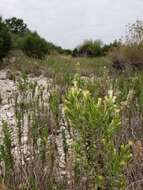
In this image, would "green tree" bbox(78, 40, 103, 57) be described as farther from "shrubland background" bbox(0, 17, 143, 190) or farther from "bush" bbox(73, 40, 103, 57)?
"shrubland background" bbox(0, 17, 143, 190)

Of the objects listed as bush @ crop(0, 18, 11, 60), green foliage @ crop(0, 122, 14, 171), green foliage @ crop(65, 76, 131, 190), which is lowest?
green foliage @ crop(0, 122, 14, 171)

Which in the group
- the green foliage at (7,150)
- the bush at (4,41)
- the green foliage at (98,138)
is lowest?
the green foliage at (7,150)

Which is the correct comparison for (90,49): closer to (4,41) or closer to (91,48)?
(91,48)

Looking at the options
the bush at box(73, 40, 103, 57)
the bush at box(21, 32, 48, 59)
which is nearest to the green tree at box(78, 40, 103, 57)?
the bush at box(73, 40, 103, 57)

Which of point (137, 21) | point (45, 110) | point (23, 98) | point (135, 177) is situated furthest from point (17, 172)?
point (137, 21)

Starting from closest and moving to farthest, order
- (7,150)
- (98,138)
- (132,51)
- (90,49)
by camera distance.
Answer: (98,138) < (7,150) < (132,51) < (90,49)

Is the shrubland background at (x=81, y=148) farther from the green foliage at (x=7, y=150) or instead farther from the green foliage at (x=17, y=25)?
the green foliage at (x=17, y=25)

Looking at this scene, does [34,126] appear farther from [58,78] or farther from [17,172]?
[58,78]

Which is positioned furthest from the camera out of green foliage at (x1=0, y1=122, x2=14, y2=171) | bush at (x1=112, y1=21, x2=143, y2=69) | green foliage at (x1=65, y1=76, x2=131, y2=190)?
bush at (x1=112, y1=21, x2=143, y2=69)

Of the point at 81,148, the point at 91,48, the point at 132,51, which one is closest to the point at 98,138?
the point at 81,148

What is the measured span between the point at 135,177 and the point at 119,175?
1236 millimetres

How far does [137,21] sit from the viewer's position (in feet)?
60.5

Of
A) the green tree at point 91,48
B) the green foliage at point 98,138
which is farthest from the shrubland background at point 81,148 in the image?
the green tree at point 91,48

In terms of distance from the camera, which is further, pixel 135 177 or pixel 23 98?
pixel 23 98
